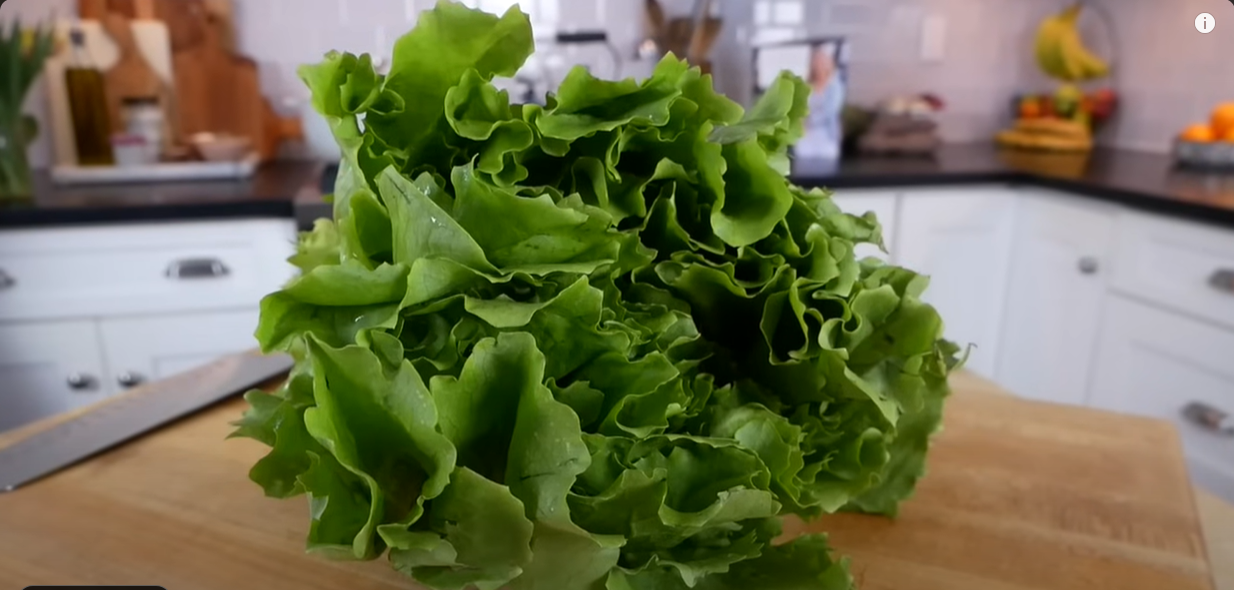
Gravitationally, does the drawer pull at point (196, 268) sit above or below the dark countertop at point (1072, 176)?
below

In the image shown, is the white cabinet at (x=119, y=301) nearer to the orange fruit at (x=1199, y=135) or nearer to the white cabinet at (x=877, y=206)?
the white cabinet at (x=877, y=206)

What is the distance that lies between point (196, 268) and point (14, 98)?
1.37 ft

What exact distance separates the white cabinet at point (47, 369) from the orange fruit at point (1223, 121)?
6.92ft

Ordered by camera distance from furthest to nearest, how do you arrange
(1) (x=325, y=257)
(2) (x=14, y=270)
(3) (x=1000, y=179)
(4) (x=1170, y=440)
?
(3) (x=1000, y=179), (2) (x=14, y=270), (4) (x=1170, y=440), (1) (x=325, y=257)

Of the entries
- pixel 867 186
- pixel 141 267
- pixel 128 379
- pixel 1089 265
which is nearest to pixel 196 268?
pixel 141 267

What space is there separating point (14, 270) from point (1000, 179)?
5.76 ft

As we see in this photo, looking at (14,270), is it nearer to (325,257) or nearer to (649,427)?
(325,257)

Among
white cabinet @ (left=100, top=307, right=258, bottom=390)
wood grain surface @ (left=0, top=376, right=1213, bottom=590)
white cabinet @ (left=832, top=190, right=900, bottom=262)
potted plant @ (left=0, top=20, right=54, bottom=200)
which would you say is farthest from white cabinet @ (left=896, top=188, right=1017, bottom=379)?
potted plant @ (left=0, top=20, right=54, bottom=200)

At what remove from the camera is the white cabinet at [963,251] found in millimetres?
1799

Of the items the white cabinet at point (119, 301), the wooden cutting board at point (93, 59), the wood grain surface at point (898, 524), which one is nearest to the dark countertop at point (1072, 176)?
the wood grain surface at point (898, 524)

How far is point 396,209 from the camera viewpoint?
0.41m

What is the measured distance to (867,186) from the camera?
1.73 metres

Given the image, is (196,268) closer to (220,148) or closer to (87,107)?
(220,148)

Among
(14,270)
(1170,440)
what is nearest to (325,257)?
(1170,440)
